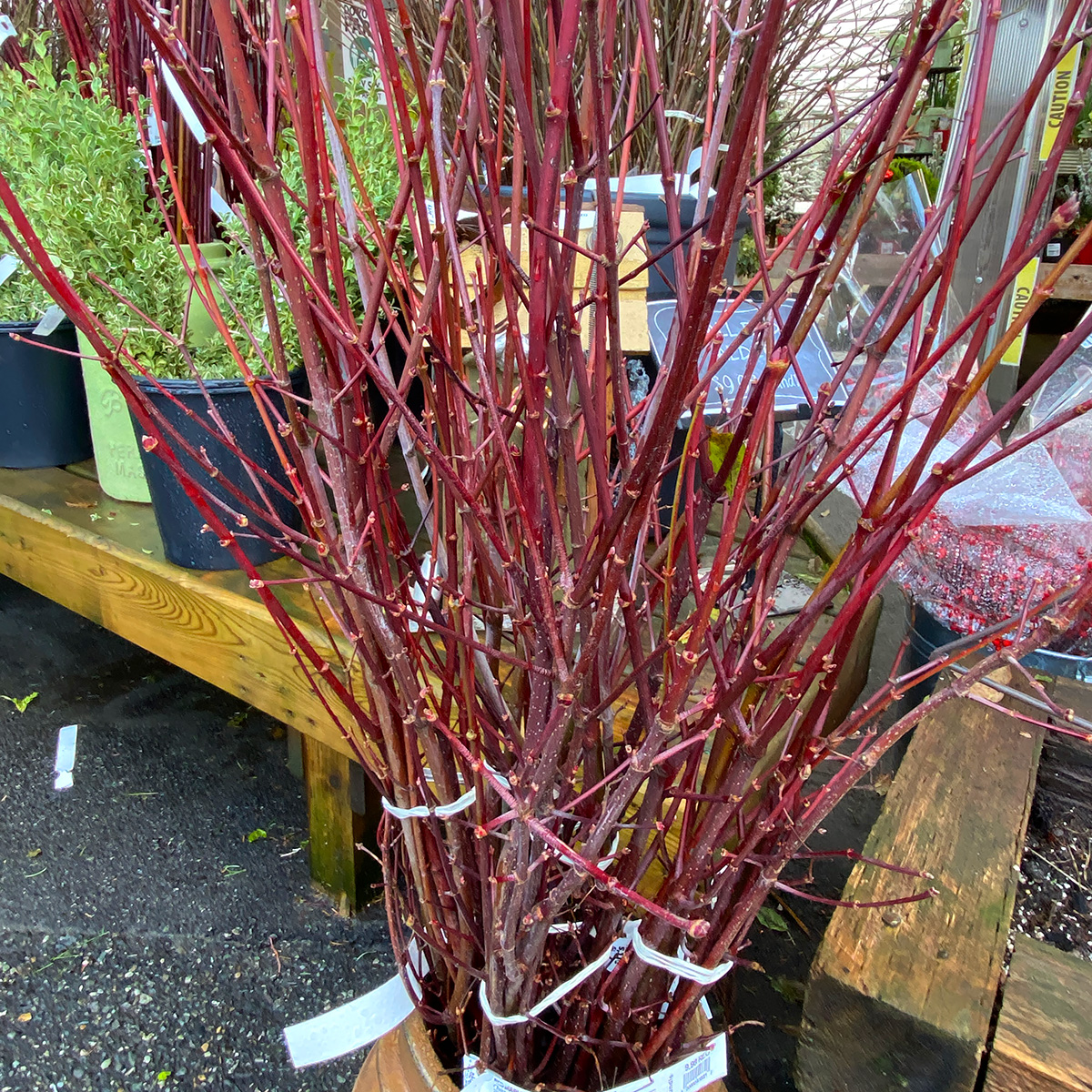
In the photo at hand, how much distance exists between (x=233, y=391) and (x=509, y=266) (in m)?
0.94

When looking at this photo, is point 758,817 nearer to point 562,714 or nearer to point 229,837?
point 562,714

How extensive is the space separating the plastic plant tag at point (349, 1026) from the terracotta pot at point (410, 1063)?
0.02 metres

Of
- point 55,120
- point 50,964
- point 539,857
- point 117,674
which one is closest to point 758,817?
point 539,857

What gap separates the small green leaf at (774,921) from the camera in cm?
153

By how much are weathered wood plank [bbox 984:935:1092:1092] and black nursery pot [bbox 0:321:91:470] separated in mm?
2024

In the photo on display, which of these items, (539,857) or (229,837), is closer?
(539,857)

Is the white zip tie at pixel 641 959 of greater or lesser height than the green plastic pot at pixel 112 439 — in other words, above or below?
below

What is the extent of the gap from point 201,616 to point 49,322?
28.8 inches

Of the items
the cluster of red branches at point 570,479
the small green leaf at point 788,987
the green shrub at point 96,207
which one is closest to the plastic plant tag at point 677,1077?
the cluster of red branches at point 570,479

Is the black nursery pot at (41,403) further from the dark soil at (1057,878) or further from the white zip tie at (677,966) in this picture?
the dark soil at (1057,878)

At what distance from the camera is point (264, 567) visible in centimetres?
151

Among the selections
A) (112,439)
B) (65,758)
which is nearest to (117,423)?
(112,439)

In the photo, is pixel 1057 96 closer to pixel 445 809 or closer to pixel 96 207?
pixel 96 207

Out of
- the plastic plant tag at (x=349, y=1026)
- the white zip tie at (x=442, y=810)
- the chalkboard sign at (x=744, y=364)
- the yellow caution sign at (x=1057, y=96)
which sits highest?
the yellow caution sign at (x=1057, y=96)
